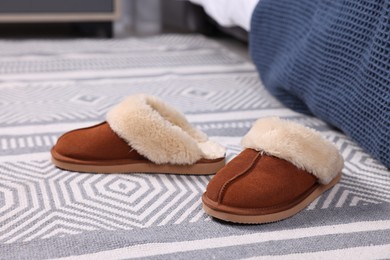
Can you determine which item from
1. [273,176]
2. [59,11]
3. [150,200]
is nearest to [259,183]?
[273,176]

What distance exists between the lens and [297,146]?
2.32 feet

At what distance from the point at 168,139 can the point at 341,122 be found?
0.30 m

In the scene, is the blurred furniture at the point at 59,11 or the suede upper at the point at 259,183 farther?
the blurred furniture at the point at 59,11

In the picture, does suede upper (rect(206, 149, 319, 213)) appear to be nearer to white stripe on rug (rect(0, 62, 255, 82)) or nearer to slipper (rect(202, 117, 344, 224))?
slipper (rect(202, 117, 344, 224))

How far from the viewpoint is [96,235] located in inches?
24.9

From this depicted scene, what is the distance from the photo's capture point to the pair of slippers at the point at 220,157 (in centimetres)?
66

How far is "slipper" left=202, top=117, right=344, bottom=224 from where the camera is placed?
65 centimetres

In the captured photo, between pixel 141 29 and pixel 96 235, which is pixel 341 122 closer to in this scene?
pixel 96 235

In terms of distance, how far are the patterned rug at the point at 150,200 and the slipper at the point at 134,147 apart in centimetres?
1

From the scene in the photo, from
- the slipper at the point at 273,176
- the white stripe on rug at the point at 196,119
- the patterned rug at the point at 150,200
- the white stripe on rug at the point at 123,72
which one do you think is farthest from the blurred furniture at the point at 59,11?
the slipper at the point at 273,176

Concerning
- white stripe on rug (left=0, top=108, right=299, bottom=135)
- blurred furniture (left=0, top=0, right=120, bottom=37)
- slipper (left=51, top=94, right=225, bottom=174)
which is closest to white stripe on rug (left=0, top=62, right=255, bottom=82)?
Answer: white stripe on rug (left=0, top=108, right=299, bottom=135)

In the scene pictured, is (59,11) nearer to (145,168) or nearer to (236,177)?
(145,168)

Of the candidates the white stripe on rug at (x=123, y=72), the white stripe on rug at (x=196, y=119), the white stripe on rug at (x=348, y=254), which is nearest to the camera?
the white stripe on rug at (x=348, y=254)

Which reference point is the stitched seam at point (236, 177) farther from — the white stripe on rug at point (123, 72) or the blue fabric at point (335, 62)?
the white stripe on rug at point (123, 72)
